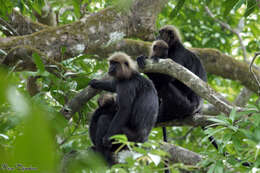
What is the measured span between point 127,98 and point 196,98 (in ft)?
4.32

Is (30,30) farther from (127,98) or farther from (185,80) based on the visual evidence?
→ (185,80)

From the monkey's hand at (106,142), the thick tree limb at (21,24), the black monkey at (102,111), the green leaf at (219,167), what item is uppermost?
the thick tree limb at (21,24)

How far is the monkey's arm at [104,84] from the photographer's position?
11.1ft

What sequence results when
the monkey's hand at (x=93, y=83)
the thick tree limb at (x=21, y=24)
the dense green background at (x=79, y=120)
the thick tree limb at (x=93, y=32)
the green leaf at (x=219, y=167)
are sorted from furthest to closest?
the thick tree limb at (x=21, y=24) → the thick tree limb at (x=93, y=32) → the monkey's hand at (x=93, y=83) → the green leaf at (x=219, y=167) → the dense green background at (x=79, y=120)

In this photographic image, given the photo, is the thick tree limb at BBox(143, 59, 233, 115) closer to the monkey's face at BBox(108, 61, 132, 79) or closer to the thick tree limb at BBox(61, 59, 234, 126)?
the thick tree limb at BBox(61, 59, 234, 126)

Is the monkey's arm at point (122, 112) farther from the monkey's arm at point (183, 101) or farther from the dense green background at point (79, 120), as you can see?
the monkey's arm at point (183, 101)

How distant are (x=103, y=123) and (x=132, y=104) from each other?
0.44 m

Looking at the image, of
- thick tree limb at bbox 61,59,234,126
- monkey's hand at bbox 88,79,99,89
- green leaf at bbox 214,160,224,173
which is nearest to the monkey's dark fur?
thick tree limb at bbox 61,59,234,126

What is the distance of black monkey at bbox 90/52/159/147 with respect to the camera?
343 cm

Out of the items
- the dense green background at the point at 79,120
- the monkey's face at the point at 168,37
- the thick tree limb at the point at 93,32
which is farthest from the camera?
→ the monkey's face at the point at 168,37

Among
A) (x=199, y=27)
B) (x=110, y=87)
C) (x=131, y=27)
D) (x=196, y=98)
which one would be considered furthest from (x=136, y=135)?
(x=199, y=27)

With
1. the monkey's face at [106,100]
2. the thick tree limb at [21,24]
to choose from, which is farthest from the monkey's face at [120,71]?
the thick tree limb at [21,24]

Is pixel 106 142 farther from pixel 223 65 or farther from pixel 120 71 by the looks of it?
pixel 223 65

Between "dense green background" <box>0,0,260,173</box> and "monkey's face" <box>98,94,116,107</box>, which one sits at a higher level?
"dense green background" <box>0,0,260,173</box>
